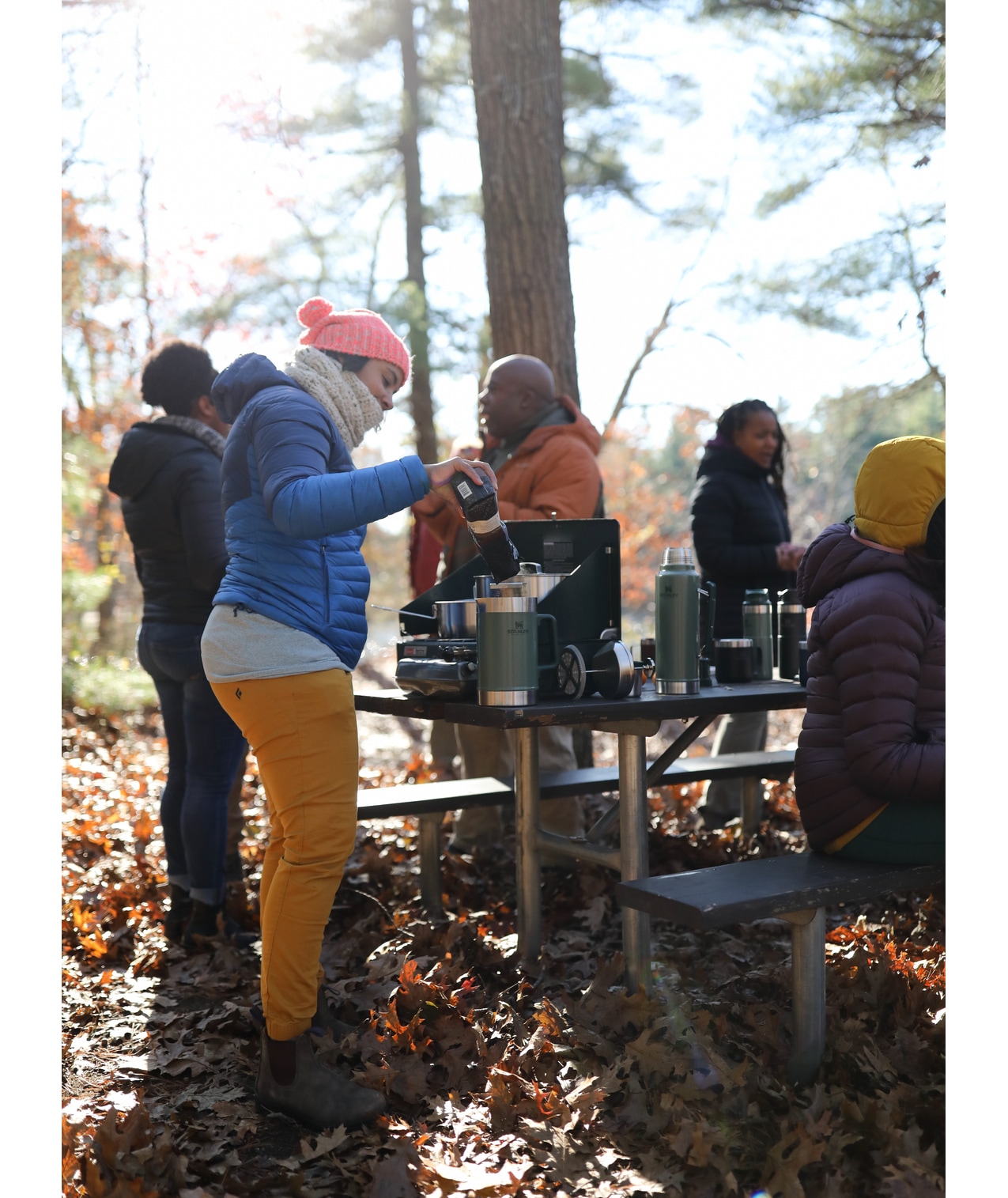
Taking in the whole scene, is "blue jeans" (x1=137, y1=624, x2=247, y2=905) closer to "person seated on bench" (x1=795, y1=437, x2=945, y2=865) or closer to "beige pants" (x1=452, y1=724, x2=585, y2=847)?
"beige pants" (x1=452, y1=724, x2=585, y2=847)

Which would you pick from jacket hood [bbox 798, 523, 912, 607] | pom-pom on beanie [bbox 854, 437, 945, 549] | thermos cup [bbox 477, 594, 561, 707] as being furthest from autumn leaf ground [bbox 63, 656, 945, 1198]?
pom-pom on beanie [bbox 854, 437, 945, 549]

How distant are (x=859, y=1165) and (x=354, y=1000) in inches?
61.3

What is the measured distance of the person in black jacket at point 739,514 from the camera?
4991 mm

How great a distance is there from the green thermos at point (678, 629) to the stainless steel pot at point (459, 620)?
0.55 meters

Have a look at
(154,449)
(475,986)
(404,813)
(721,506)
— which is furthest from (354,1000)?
(721,506)

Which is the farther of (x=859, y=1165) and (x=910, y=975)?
(x=910, y=975)

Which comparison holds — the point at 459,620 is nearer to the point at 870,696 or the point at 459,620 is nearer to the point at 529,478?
the point at 870,696

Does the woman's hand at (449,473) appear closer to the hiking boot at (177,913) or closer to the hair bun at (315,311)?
the hair bun at (315,311)

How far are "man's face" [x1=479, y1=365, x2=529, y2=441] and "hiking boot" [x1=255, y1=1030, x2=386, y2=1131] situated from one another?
2.80 metres

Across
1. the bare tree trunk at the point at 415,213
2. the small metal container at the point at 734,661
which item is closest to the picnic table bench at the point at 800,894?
the small metal container at the point at 734,661

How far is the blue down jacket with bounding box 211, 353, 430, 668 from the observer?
253 centimetres

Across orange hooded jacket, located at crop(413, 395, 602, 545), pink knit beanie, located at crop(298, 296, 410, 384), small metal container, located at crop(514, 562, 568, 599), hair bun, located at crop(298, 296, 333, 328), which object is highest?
hair bun, located at crop(298, 296, 333, 328)
